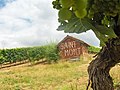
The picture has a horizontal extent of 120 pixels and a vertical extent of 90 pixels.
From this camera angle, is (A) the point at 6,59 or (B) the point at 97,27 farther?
(A) the point at 6,59

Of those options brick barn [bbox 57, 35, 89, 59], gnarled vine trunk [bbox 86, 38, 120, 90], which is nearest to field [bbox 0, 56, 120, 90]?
gnarled vine trunk [bbox 86, 38, 120, 90]

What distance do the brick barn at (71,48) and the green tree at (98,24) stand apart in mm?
27210

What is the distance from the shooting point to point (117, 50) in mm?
1795

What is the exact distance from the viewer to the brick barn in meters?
30.0

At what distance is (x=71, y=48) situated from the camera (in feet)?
103

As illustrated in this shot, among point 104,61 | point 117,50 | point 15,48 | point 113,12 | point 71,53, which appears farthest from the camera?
point 15,48

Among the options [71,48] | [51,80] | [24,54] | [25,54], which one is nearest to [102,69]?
[51,80]

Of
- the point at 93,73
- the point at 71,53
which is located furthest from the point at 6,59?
the point at 93,73

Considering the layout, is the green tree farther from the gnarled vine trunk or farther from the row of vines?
the row of vines

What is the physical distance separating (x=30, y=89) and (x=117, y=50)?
356 inches

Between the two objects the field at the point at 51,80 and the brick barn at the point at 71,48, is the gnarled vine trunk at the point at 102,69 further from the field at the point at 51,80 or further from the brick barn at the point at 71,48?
the brick barn at the point at 71,48

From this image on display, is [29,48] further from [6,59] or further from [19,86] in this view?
[19,86]

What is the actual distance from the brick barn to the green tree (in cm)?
2721

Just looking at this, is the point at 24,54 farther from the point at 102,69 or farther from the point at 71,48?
the point at 102,69
